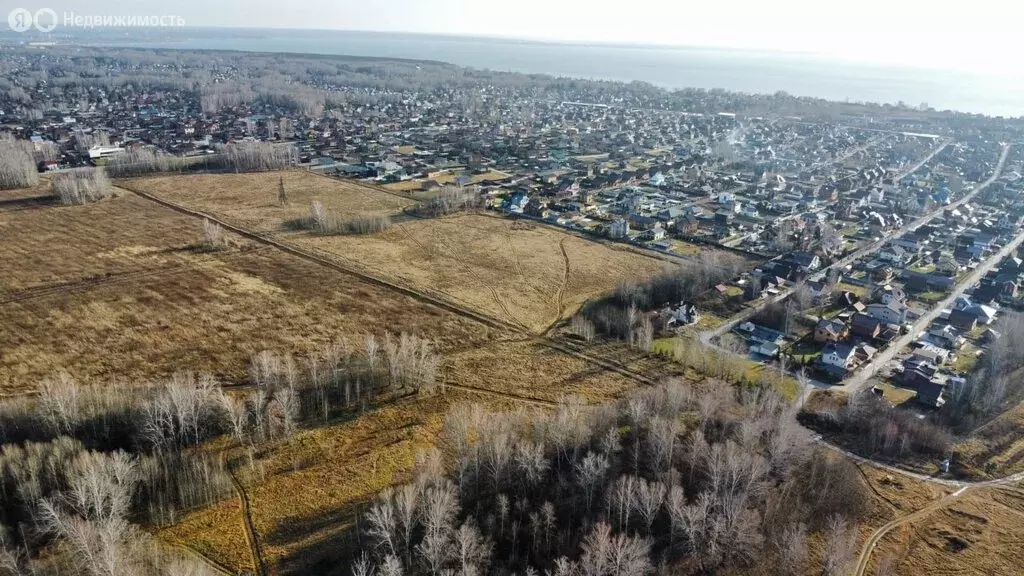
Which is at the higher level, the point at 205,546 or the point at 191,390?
the point at 191,390

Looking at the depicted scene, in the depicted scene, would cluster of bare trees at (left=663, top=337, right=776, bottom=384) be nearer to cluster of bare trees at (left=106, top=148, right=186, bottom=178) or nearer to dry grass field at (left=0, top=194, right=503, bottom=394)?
dry grass field at (left=0, top=194, right=503, bottom=394)

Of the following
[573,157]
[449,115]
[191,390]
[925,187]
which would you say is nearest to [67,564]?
[191,390]

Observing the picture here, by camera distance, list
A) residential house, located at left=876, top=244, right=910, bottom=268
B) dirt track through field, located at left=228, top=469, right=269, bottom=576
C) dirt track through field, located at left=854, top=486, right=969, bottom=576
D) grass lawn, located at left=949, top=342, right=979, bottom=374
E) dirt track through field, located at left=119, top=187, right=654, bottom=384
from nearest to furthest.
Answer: dirt track through field, located at left=228, top=469, right=269, bottom=576
dirt track through field, located at left=854, top=486, right=969, bottom=576
grass lawn, located at left=949, top=342, right=979, bottom=374
dirt track through field, located at left=119, top=187, right=654, bottom=384
residential house, located at left=876, top=244, right=910, bottom=268

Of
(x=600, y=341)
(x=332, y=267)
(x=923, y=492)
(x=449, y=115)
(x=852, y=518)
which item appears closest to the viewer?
(x=852, y=518)

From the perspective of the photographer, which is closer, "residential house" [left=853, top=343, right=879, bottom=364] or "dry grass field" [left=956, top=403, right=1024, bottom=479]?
"dry grass field" [left=956, top=403, right=1024, bottom=479]

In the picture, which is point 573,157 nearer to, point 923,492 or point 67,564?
point 923,492

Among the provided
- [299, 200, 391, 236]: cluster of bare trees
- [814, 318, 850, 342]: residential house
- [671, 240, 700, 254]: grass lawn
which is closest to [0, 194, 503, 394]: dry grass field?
[299, 200, 391, 236]: cluster of bare trees

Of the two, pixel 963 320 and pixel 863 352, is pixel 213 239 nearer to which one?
pixel 863 352

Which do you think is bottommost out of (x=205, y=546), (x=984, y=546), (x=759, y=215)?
(x=205, y=546)
